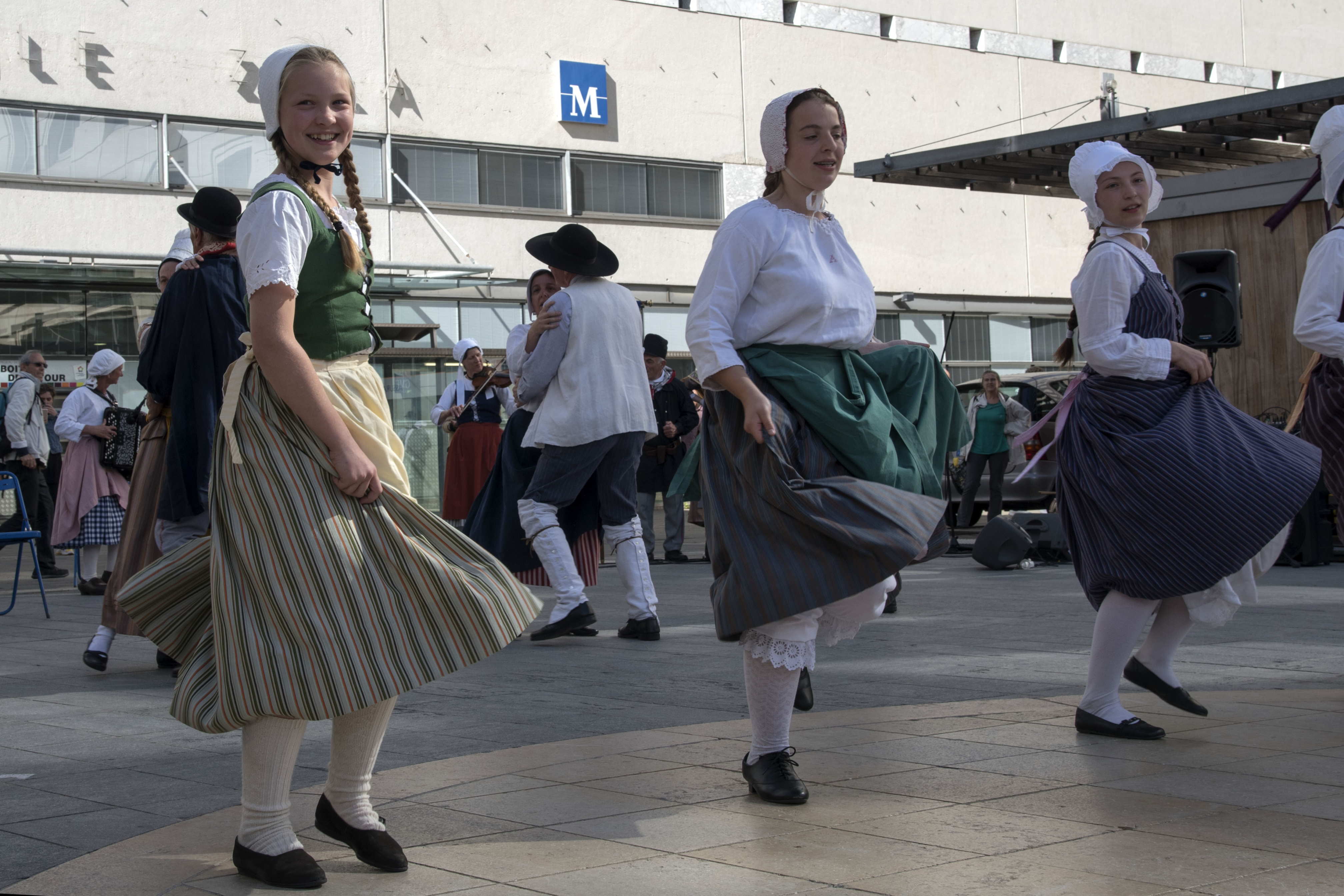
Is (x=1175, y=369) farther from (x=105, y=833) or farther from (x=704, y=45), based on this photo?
(x=704, y=45)

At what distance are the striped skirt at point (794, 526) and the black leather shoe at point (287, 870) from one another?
1284mm

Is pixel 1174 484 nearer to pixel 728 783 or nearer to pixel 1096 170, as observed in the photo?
pixel 1096 170

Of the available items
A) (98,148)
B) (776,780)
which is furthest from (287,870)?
(98,148)

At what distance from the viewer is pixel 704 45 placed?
2802cm

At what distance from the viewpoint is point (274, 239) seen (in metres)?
3.33

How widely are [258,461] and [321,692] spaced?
539mm

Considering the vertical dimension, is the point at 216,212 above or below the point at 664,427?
above

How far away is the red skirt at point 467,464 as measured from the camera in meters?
12.4

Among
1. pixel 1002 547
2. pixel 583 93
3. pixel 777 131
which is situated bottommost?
pixel 1002 547

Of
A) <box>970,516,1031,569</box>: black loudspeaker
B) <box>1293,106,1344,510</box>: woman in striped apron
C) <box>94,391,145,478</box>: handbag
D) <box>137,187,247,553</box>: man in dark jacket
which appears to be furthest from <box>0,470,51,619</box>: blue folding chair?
<box>1293,106,1344,510</box>: woman in striped apron

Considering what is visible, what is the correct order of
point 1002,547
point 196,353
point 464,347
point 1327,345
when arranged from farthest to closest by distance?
point 464,347
point 1002,547
point 196,353
point 1327,345

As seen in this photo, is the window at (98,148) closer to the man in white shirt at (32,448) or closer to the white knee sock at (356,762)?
the man in white shirt at (32,448)

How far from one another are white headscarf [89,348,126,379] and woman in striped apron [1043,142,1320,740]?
853 centimetres

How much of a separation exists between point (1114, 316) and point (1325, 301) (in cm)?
96
